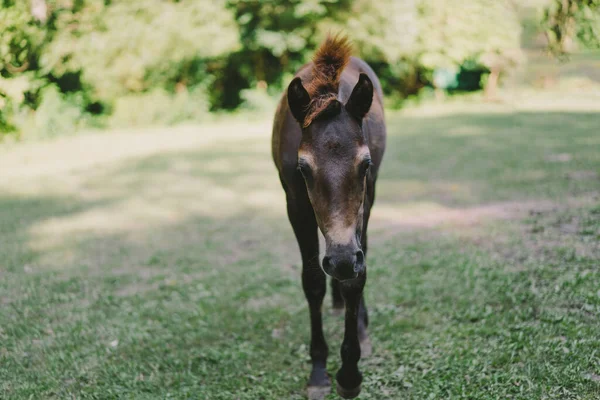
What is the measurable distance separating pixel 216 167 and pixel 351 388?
888cm

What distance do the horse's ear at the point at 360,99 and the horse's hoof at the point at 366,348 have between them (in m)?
1.92

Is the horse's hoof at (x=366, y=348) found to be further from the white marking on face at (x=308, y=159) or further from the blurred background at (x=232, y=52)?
the blurred background at (x=232, y=52)

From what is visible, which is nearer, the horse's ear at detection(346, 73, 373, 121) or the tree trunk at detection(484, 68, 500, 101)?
the horse's ear at detection(346, 73, 373, 121)

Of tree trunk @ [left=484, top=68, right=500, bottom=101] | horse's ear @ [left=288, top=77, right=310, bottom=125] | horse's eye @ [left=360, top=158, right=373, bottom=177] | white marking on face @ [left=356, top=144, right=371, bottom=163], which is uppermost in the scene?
horse's ear @ [left=288, top=77, right=310, bottom=125]

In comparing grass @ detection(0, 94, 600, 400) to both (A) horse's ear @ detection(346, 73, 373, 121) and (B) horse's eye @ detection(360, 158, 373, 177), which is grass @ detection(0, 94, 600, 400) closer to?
(B) horse's eye @ detection(360, 158, 373, 177)

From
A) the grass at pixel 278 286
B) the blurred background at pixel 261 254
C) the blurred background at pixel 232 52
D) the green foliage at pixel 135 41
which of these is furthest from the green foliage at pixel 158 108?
the grass at pixel 278 286

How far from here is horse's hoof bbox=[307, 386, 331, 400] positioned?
329 cm

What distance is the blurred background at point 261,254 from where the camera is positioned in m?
3.48

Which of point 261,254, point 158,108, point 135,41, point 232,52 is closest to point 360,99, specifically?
point 261,254

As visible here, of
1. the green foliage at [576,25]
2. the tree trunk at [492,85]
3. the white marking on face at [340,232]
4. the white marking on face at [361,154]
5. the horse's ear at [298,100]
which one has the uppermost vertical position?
the green foliage at [576,25]

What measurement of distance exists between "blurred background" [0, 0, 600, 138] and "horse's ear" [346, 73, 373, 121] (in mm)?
14853

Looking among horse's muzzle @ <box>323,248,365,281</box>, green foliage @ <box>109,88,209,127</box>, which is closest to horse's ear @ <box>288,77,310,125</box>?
horse's muzzle @ <box>323,248,365,281</box>

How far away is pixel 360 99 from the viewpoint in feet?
8.80

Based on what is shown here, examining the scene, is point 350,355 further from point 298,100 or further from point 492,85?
point 492,85
